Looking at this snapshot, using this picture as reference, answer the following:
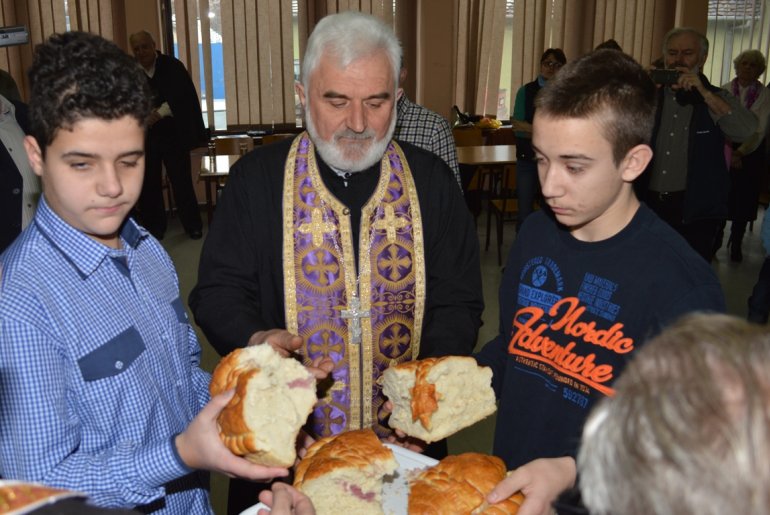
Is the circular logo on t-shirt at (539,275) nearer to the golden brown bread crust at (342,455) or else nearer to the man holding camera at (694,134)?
the golden brown bread crust at (342,455)

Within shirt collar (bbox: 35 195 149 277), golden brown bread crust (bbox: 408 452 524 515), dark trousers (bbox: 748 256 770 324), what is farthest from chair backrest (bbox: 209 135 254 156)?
golden brown bread crust (bbox: 408 452 524 515)

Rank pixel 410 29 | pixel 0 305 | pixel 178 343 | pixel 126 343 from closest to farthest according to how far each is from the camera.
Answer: pixel 0 305 < pixel 126 343 < pixel 178 343 < pixel 410 29

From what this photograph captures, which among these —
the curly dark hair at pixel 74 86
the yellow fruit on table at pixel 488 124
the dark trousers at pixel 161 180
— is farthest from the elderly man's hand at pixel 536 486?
the yellow fruit on table at pixel 488 124

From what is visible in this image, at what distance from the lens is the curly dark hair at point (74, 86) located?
4.45ft

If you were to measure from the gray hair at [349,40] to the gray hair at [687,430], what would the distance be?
60.7 inches

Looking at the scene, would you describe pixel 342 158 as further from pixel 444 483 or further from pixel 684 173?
pixel 684 173

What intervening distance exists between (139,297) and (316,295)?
78cm

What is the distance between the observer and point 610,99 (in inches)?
64.6

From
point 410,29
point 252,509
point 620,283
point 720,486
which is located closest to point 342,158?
point 620,283

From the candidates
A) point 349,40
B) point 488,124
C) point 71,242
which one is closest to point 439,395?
point 71,242

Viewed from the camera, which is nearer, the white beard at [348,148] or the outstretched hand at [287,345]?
the outstretched hand at [287,345]

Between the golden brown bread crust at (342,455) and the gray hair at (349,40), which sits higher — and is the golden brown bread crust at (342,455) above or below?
below

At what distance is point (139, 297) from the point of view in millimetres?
1587

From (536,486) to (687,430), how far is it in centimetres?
86
